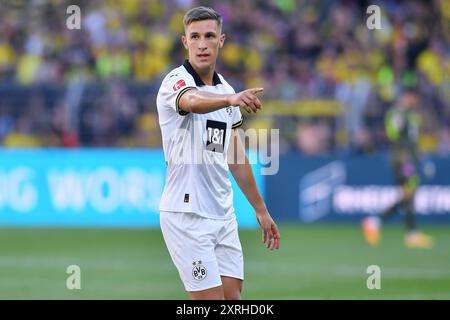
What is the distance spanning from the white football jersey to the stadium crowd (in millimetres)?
13579

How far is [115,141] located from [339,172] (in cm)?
435

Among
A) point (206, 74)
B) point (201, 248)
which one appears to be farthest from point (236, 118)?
point (201, 248)

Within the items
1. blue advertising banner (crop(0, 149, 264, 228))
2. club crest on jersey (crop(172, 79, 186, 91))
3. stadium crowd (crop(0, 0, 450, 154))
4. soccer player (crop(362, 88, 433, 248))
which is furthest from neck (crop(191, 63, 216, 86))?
stadium crowd (crop(0, 0, 450, 154))

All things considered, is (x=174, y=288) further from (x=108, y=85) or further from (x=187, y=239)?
(x=108, y=85)

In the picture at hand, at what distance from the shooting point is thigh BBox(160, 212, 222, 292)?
7.30 meters

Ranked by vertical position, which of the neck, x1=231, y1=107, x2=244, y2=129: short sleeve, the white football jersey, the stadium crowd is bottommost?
the white football jersey

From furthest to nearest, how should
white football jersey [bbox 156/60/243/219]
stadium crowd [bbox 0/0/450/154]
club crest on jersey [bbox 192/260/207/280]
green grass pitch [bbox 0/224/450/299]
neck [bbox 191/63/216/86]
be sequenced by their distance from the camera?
stadium crowd [bbox 0/0/450/154]
green grass pitch [bbox 0/224/450/299]
neck [bbox 191/63/216/86]
white football jersey [bbox 156/60/243/219]
club crest on jersey [bbox 192/260/207/280]

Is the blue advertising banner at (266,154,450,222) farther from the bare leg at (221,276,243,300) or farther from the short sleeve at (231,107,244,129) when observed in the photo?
the bare leg at (221,276,243,300)

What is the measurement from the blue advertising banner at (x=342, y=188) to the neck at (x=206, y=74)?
13.3 meters

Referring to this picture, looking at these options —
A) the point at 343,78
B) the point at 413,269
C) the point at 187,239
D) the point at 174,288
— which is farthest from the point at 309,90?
the point at 187,239

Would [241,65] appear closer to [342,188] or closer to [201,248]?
[342,188]

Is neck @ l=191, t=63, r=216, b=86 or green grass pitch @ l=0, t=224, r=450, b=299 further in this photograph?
green grass pitch @ l=0, t=224, r=450, b=299

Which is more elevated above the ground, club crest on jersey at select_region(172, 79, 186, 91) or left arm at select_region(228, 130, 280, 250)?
club crest on jersey at select_region(172, 79, 186, 91)

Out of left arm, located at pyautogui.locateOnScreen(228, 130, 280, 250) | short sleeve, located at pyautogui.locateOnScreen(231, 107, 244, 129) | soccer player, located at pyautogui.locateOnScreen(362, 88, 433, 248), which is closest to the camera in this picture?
short sleeve, located at pyautogui.locateOnScreen(231, 107, 244, 129)
